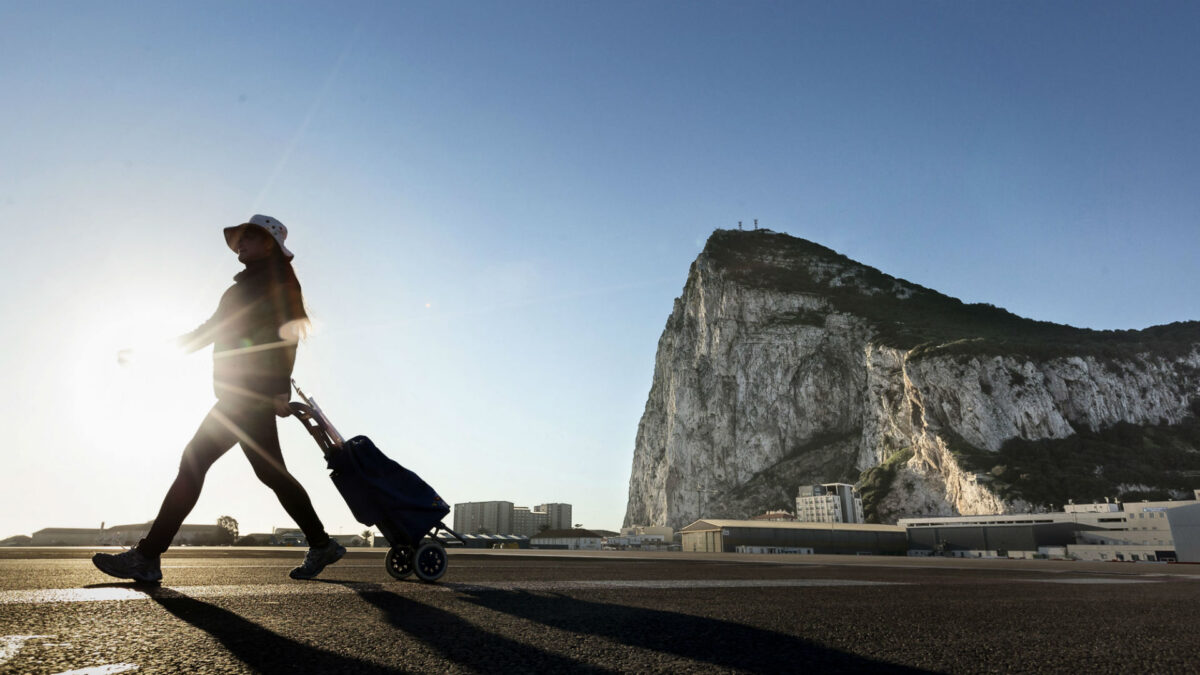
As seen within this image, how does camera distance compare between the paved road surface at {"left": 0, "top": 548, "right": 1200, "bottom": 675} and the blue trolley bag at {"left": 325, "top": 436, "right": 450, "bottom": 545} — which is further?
the blue trolley bag at {"left": 325, "top": 436, "right": 450, "bottom": 545}

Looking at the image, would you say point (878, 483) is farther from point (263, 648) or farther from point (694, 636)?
point (263, 648)

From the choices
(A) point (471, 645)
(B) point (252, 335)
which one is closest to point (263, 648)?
(A) point (471, 645)

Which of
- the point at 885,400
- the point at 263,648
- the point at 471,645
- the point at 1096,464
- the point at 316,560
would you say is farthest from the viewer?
the point at 885,400

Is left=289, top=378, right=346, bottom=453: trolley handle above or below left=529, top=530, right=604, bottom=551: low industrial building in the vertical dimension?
above

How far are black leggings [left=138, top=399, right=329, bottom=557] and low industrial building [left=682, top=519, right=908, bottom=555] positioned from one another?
254 ft

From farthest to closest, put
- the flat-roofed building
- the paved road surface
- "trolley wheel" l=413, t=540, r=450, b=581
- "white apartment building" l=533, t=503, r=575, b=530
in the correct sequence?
"white apartment building" l=533, t=503, r=575, b=530, the flat-roofed building, "trolley wheel" l=413, t=540, r=450, b=581, the paved road surface

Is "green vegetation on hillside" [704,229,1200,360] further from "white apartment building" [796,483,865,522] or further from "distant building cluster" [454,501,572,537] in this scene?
"distant building cluster" [454,501,572,537]

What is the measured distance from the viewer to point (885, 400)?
10150cm

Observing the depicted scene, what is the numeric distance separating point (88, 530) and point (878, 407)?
391 feet

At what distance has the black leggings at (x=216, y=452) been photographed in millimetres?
3721

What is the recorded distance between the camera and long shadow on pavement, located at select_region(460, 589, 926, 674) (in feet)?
5.61

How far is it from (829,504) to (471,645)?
110763mm

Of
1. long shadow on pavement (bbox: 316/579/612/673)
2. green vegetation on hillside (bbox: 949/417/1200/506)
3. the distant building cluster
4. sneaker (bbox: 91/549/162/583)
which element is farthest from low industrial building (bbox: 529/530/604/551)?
long shadow on pavement (bbox: 316/579/612/673)

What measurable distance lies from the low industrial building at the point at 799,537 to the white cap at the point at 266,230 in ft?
254
